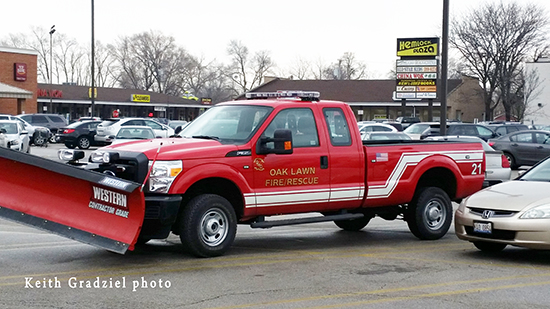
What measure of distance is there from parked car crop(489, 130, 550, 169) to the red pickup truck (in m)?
16.9

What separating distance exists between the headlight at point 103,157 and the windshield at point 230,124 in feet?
4.47

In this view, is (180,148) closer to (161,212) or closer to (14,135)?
(161,212)

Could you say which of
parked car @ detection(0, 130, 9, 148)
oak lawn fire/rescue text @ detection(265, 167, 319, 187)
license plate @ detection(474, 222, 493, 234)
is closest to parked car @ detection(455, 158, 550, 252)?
license plate @ detection(474, 222, 493, 234)

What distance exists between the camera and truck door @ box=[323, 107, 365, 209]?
32.7 feet

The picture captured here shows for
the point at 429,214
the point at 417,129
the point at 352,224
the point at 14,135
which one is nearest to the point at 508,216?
the point at 429,214

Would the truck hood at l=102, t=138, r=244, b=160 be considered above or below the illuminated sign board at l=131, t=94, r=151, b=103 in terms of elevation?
below

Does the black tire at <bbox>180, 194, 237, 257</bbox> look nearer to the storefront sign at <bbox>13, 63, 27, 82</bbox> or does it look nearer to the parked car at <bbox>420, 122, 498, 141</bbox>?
the parked car at <bbox>420, 122, 498, 141</bbox>

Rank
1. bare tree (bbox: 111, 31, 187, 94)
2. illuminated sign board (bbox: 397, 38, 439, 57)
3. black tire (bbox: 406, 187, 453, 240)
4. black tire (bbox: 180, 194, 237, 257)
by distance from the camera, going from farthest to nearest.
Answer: bare tree (bbox: 111, 31, 187, 94)
illuminated sign board (bbox: 397, 38, 439, 57)
black tire (bbox: 406, 187, 453, 240)
black tire (bbox: 180, 194, 237, 257)

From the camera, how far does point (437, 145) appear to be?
11.2m

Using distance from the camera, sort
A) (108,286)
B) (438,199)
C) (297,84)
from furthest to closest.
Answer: (297,84) → (438,199) → (108,286)

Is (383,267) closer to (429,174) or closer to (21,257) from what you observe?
(429,174)

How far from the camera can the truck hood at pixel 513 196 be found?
29.7ft

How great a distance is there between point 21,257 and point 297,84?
2758 inches

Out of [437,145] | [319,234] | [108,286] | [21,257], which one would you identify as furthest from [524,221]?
[21,257]
